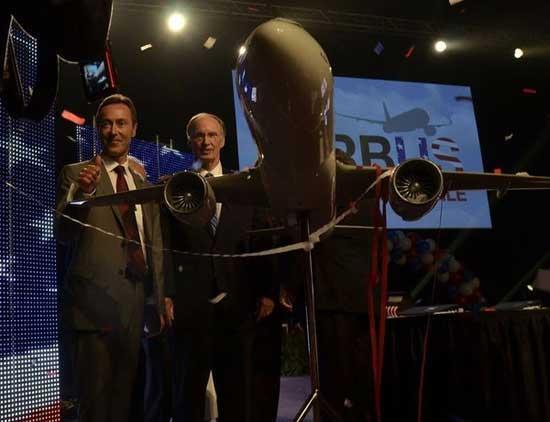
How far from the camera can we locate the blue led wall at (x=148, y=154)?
450cm

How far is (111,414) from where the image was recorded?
2.39 m

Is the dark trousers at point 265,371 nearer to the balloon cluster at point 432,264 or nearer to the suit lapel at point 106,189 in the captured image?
the suit lapel at point 106,189

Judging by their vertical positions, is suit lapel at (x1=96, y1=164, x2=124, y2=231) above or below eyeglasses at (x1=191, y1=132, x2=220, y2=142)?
below

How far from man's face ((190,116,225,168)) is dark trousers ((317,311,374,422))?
108cm

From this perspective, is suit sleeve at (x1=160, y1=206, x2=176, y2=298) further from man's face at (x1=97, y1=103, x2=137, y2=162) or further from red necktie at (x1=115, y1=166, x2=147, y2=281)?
man's face at (x1=97, y1=103, x2=137, y2=162)

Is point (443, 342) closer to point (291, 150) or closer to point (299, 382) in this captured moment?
point (291, 150)

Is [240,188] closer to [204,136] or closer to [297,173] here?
[297,173]

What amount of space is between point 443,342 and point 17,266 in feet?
8.82

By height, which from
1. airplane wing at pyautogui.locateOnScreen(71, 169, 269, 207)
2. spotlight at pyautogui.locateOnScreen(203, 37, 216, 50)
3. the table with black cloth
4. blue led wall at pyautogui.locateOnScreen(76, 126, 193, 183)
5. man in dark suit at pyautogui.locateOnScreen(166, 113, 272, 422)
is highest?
spotlight at pyautogui.locateOnScreen(203, 37, 216, 50)

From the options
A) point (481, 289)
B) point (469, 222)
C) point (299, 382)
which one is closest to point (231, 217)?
point (299, 382)

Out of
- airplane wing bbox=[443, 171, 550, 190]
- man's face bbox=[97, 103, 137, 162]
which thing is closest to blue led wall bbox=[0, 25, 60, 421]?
man's face bbox=[97, 103, 137, 162]

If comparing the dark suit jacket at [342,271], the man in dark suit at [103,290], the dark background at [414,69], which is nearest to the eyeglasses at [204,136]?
the man in dark suit at [103,290]

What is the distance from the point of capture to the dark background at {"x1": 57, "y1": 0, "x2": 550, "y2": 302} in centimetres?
645

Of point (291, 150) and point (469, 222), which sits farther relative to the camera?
point (469, 222)
